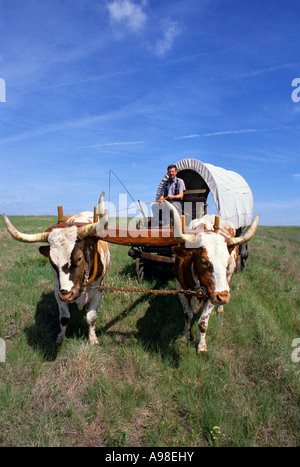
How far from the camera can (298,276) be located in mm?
8484

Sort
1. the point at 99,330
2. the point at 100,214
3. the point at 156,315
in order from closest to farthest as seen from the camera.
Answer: the point at 100,214
the point at 99,330
the point at 156,315

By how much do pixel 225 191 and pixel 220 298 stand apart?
13.1ft

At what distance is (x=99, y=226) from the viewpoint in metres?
3.19

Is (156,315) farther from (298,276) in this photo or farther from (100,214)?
(298,276)

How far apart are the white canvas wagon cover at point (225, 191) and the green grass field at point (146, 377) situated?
207 cm

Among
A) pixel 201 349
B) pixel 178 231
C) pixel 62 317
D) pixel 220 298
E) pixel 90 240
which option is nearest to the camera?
pixel 220 298

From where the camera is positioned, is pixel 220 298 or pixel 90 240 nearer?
pixel 220 298

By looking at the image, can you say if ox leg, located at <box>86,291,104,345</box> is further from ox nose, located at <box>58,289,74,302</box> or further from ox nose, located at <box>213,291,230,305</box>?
ox nose, located at <box>213,291,230,305</box>

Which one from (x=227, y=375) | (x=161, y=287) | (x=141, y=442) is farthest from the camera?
(x=161, y=287)

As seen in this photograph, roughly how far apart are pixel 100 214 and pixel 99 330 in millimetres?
2228

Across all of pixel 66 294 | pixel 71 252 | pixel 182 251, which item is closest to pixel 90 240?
pixel 71 252

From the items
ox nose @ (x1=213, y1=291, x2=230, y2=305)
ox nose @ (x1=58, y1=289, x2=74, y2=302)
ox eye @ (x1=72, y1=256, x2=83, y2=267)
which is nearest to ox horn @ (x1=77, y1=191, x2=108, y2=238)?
ox eye @ (x1=72, y1=256, x2=83, y2=267)

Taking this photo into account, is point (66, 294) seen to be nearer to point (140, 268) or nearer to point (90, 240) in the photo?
point (90, 240)

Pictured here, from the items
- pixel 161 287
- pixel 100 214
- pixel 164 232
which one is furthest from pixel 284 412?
pixel 161 287
